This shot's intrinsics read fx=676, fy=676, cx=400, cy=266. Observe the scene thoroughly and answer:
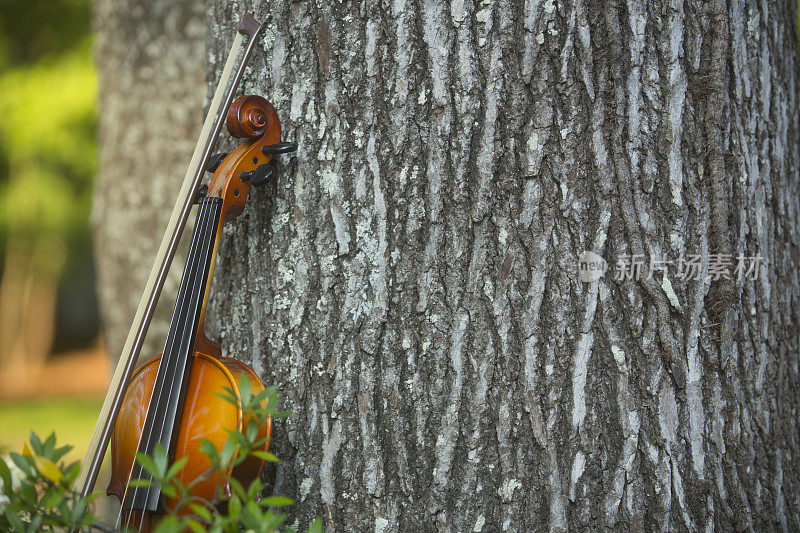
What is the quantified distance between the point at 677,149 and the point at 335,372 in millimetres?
891

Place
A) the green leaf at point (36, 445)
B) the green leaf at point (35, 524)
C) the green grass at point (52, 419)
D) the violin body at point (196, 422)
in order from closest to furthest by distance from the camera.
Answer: the green leaf at point (35, 524), the green leaf at point (36, 445), the violin body at point (196, 422), the green grass at point (52, 419)

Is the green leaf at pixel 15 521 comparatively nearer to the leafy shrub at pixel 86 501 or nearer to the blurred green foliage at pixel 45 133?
the leafy shrub at pixel 86 501

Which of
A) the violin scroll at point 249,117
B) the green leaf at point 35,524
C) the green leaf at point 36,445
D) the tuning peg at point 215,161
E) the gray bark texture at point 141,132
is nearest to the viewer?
the green leaf at point 35,524

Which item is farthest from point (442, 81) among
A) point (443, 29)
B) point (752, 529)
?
point (752, 529)

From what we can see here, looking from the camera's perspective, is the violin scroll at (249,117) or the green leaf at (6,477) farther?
the violin scroll at (249,117)

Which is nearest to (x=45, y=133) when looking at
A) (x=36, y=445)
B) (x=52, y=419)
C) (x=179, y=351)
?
(x=52, y=419)

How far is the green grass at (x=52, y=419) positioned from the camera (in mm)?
6695

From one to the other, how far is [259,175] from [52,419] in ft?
24.5

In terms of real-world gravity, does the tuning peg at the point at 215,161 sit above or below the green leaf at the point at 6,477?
above

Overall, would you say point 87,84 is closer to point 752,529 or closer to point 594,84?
point 594,84

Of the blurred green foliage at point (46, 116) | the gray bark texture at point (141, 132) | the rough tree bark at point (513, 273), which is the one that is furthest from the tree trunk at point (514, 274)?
the blurred green foliage at point (46, 116)

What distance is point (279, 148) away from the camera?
146 cm

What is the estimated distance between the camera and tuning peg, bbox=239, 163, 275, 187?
145cm

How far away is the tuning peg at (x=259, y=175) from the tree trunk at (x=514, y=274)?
73mm
